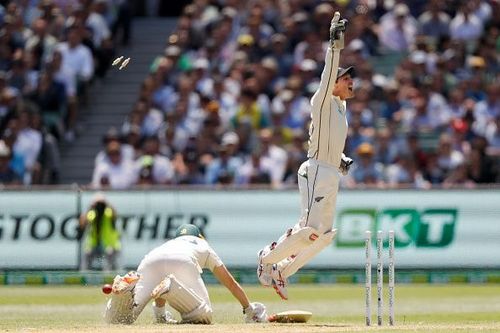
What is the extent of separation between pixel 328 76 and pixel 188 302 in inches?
98.7

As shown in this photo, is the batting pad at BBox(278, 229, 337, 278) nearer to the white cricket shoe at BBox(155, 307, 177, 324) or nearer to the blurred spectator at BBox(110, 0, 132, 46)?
the white cricket shoe at BBox(155, 307, 177, 324)

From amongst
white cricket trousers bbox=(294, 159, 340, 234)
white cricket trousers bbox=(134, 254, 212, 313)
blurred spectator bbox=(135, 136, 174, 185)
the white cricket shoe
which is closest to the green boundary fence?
blurred spectator bbox=(135, 136, 174, 185)

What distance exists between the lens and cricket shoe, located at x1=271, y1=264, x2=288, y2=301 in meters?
14.1

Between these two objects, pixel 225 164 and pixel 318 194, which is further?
pixel 225 164

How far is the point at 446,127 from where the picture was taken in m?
23.0

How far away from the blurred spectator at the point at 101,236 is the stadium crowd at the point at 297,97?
622mm

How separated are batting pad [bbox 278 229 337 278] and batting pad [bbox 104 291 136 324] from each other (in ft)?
4.88

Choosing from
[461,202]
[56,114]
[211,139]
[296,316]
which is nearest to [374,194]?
[461,202]

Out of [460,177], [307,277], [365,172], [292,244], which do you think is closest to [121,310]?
[292,244]

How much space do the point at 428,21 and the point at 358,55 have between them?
1469mm

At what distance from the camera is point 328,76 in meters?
13.5

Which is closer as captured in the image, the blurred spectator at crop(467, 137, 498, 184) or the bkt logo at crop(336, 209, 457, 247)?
the bkt logo at crop(336, 209, 457, 247)

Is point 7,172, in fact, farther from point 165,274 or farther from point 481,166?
point 165,274

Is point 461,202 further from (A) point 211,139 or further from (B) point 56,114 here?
(B) point 56,114
